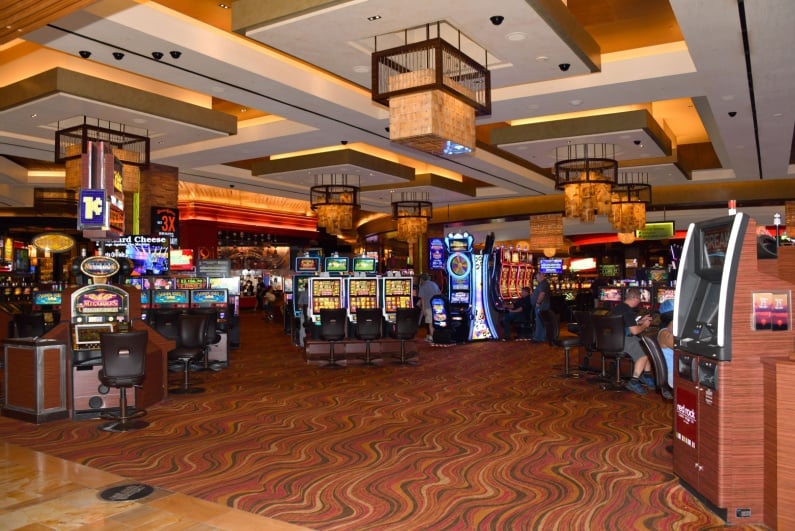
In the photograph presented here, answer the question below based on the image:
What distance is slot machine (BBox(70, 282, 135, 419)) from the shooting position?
18.8 ft

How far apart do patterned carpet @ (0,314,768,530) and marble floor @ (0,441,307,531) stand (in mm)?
137

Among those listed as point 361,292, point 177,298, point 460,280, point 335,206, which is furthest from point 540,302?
point 177,298

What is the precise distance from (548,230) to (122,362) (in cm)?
1163

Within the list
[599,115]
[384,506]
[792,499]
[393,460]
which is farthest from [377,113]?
[792,499]

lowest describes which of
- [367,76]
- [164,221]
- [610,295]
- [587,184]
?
[610,295]

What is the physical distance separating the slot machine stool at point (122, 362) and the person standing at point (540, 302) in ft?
24.5

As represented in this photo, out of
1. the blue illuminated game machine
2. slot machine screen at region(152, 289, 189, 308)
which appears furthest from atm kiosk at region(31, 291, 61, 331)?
the blue illuminated game machine

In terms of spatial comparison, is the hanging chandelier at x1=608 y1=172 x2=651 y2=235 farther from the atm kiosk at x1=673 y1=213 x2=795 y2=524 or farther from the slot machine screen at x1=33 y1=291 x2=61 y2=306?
the slot machine screen at x1=33 y1=291 x2=61 y2=306

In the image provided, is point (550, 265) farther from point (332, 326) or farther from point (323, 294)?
point (332, 326)

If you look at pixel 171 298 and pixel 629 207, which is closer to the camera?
pixel 171 298

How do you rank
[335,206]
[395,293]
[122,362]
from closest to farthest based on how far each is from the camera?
1. [122,362]
2. [395,293]
3. [335,206]

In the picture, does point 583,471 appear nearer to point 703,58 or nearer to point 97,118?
point 703,58

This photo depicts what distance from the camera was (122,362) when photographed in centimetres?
540

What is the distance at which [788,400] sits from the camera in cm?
312
